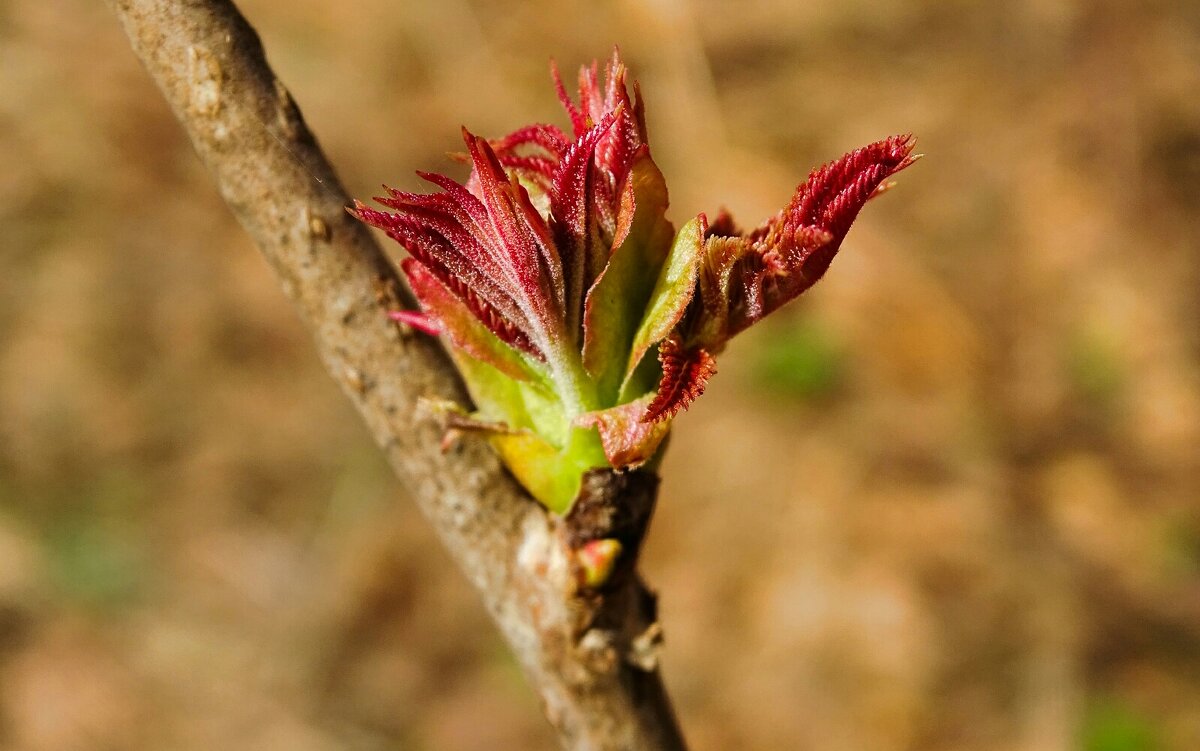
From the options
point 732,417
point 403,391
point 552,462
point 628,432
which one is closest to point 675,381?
point 628,432

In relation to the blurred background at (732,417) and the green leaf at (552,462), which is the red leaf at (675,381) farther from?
the blurred background at (732,417)

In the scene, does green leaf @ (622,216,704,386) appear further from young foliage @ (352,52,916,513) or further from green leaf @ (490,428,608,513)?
green leaf @ (490,428,608,513)

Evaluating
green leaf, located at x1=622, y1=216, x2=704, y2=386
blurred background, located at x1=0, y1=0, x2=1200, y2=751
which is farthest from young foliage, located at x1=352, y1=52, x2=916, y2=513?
blurred background, located at x1=0, y1=0, x2=1200, y2=751

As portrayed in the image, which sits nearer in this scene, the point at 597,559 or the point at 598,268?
the point at 598,268

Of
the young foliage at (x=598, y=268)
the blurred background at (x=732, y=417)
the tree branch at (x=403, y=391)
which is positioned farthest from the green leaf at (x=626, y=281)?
the blurred background at (x=732, y=417)

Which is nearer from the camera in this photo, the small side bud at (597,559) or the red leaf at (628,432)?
the red leaf at (628,432)

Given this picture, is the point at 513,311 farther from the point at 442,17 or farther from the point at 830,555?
the point at 442,17

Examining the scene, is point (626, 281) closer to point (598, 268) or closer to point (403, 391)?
point (598, 268)
